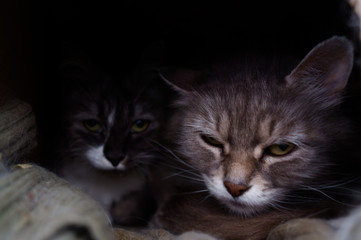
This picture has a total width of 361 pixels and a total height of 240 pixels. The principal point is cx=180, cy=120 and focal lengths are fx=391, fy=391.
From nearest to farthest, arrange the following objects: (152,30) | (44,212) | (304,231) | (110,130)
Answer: (44,212) < (304,231) < (110,130) < (152,30)

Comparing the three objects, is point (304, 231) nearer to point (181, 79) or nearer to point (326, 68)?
point (326, 68)

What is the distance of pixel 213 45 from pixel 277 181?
3.17 feet

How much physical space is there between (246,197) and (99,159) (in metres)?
0.78

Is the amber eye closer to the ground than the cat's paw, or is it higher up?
closer to the ground

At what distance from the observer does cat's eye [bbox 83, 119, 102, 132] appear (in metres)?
2.06

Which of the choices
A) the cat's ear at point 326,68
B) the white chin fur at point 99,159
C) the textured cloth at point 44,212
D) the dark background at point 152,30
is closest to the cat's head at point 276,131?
the cat's ear at point 326,68

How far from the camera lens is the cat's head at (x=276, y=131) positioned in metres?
1.46

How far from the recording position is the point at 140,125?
206 cm

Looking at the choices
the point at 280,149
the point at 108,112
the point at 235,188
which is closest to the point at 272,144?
the point at 280,149

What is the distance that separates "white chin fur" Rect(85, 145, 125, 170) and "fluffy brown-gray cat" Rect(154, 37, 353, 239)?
0.42 m

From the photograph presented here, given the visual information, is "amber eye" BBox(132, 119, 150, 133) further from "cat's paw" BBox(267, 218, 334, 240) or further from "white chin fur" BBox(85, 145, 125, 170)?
"cat's paw" BBox(267, 218, 334, 240)

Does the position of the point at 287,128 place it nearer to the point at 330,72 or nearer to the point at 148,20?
the point at 330,72

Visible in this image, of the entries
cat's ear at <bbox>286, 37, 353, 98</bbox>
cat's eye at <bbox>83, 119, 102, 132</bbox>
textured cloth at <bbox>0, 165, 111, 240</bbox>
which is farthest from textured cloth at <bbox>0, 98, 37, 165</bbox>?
cat's ear at <bbox>286, 37, 353, 98</bbox>

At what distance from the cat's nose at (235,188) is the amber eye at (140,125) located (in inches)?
27.6
